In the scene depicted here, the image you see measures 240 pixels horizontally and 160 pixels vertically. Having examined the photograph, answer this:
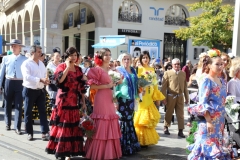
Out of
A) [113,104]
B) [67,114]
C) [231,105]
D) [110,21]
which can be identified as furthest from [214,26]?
[67,114]

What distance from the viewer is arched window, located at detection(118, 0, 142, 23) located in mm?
28359

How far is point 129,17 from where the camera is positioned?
2856 cm

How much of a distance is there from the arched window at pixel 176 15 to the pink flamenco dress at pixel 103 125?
24810mm

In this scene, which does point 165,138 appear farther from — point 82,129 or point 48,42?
point 48,42

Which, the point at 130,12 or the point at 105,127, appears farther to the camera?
the point at 130,12

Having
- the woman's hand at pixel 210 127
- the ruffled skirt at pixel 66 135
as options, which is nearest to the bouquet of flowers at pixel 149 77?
the ruffled skirt at pixel 66 135

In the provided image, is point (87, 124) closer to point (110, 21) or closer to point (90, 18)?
point (110, 21)

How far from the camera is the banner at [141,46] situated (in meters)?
20.8

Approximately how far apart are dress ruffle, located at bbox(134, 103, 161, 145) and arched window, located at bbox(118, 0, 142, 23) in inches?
845

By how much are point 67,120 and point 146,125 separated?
184 centimetres

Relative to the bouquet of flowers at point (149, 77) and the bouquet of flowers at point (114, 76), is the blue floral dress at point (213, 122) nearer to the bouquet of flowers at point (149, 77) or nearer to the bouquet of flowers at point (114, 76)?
the bouquet of flowers at point (114, 76)

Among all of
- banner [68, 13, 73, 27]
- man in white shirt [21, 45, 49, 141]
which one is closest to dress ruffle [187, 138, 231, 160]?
man in white shirt [21, 45, 49, 141]

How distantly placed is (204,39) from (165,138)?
1499cm

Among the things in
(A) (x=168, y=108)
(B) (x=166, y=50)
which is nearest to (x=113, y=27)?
(B) (x=166, y=50)
